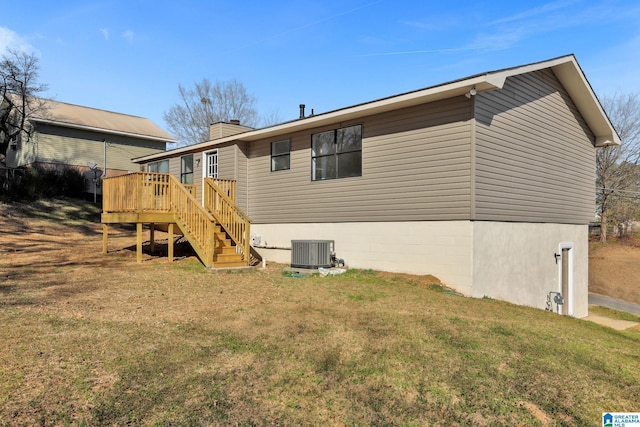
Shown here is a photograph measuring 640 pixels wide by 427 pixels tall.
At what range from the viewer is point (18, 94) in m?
22.6

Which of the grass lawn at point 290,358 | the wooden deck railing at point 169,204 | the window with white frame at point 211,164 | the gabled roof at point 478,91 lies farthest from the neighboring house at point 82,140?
the grass lawn at point 290,358

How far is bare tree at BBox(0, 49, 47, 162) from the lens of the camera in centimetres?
2223

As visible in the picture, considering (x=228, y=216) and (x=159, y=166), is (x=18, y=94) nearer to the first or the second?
(x=159, y=166)

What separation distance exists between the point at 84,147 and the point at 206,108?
12.3 metres

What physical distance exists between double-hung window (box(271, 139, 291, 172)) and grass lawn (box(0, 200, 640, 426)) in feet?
16.8

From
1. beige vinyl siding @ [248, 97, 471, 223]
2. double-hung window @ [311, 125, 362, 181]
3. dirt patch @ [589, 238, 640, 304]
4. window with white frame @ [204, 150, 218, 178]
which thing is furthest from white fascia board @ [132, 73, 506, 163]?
dirt patch @ [589, 238, 640, 304]

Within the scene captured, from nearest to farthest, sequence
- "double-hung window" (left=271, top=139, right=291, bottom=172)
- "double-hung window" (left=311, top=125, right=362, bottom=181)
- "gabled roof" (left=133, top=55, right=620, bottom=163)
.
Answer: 1. "gabled roof" (left=133, top=55, right=620, bottom=163)
2. "double-hung window" (left=311, top=125, right=362, bottom=181)
3. "double-hung window" (left=271, top=139, right=291, bottom=172)

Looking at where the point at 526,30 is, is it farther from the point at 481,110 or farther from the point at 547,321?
the point at 547,321

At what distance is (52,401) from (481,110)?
8.56 m

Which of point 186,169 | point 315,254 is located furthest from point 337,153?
point 186,169

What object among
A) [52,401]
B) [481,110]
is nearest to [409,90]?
[481,110]

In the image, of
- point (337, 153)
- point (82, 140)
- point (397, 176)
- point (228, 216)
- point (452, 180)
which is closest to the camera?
point (452, 180)

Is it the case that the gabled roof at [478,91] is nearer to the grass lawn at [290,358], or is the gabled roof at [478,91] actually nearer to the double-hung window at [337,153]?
the double-hung window at [337,153]

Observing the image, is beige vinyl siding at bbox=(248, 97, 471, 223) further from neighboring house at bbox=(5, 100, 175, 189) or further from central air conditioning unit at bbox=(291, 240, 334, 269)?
neighboring house at bbox=(5, 100, 175, 189)
